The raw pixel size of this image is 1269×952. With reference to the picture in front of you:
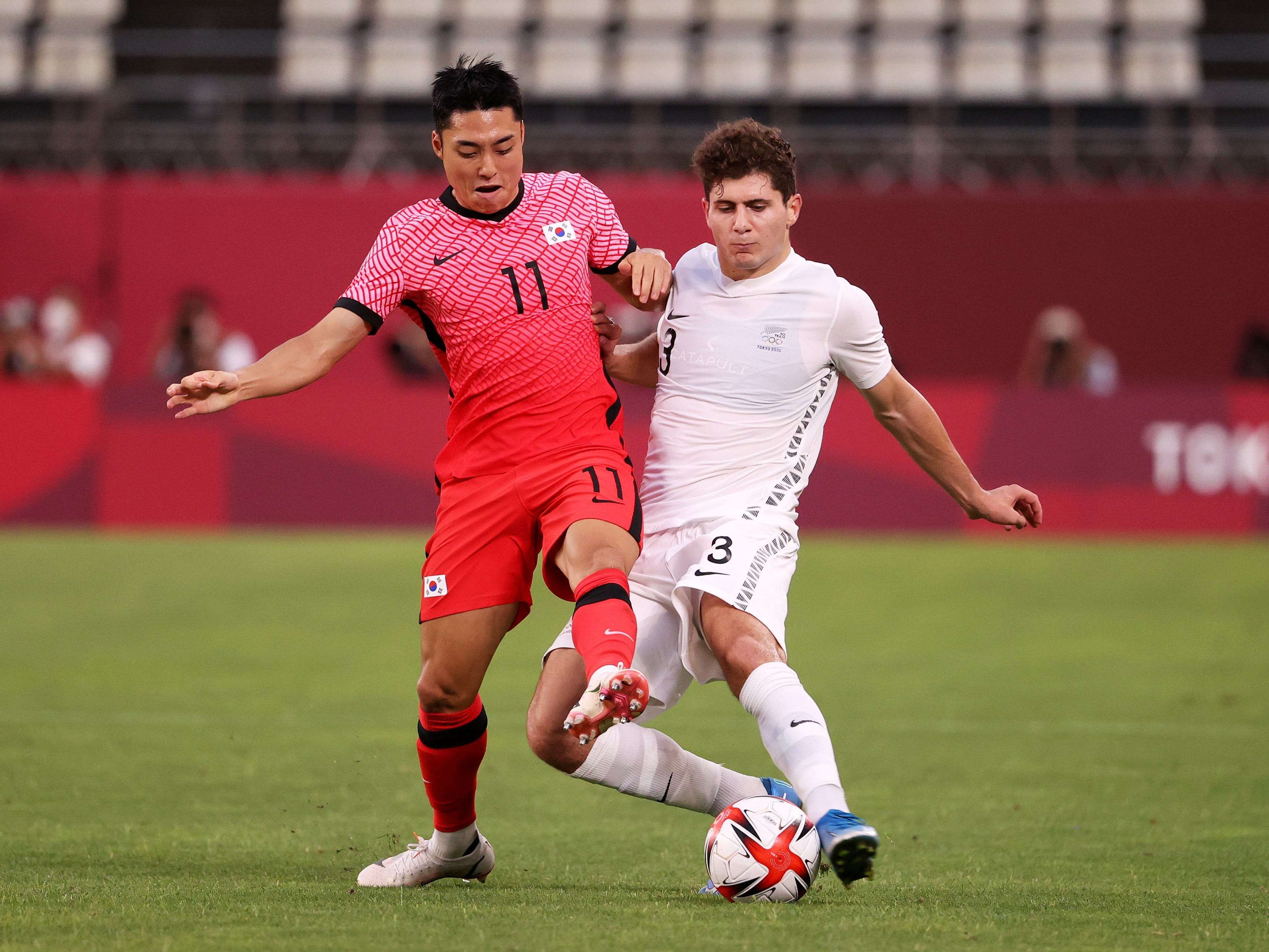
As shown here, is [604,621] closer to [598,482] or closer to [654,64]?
[598,482]

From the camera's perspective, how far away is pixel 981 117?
19.7 meters

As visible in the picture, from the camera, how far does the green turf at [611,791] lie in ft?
14.2

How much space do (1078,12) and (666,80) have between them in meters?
5.30

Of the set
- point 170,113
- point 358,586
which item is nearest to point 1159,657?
point 358,586

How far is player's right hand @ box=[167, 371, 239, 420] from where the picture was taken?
451 centimetres

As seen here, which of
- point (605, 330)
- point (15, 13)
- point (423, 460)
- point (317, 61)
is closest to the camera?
point (605, 330)

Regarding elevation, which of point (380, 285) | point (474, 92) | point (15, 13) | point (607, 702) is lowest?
point (607, 702)

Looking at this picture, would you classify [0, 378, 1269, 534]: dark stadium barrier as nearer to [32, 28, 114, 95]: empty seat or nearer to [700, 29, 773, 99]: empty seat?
[32, 28, 114, 95]: empty seat

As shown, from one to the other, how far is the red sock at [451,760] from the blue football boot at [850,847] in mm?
1392

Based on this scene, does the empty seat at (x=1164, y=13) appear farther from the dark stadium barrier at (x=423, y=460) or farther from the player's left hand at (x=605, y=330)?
the player's left hand at (x=605, y=330)

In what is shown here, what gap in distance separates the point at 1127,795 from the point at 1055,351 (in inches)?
431

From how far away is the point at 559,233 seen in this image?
17.0ft

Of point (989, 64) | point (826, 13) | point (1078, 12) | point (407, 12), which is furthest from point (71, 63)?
point (1078, 12)

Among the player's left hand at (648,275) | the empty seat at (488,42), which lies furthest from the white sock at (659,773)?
the empty seat at (488,42)
